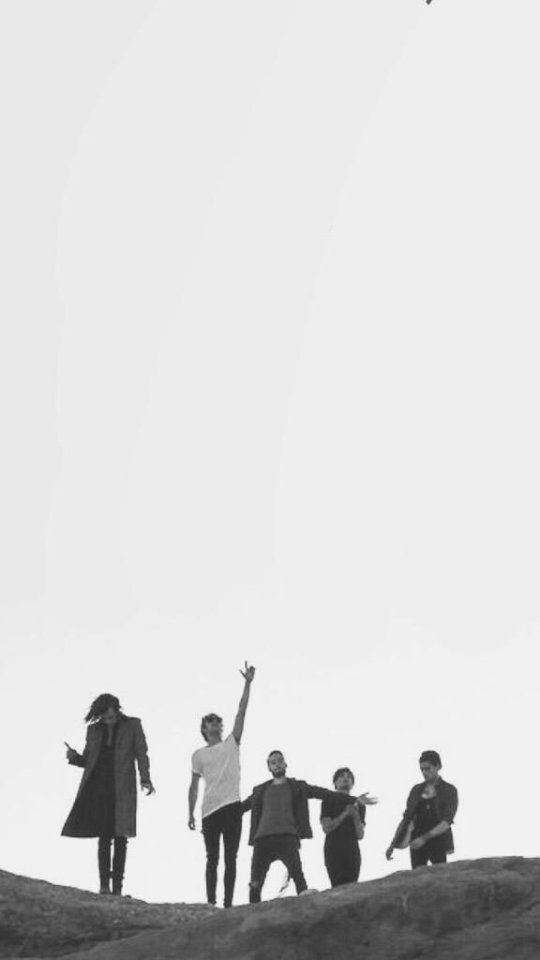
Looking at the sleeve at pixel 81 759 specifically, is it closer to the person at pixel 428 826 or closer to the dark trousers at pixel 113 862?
the dark trousers at pixel 113 862

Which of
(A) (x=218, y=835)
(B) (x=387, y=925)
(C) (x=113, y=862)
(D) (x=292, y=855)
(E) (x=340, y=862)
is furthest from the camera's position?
(A) (x=218, y=835)

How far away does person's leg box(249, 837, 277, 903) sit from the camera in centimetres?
1872

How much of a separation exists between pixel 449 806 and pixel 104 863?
12.5 feet

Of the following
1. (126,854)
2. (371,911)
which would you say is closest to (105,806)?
(126,854)

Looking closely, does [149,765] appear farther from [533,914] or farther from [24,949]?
[533,914]

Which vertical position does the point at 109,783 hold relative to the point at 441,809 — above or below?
above

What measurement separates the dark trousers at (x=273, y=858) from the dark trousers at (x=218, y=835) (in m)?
0.26

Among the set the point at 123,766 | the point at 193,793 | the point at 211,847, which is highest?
the point at 123,766

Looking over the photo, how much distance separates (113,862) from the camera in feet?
62.4

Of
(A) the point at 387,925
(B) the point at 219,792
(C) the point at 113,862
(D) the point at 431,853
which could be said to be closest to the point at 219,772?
(B) the point at 219,792

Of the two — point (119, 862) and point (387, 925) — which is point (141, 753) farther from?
point (387, 925)

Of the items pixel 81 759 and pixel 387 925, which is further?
pixel 81 759

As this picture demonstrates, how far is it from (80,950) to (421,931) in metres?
3.74

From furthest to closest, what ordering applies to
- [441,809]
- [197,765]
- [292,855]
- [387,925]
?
[197,765] → [292,855] → [441,809] → [387,925]
